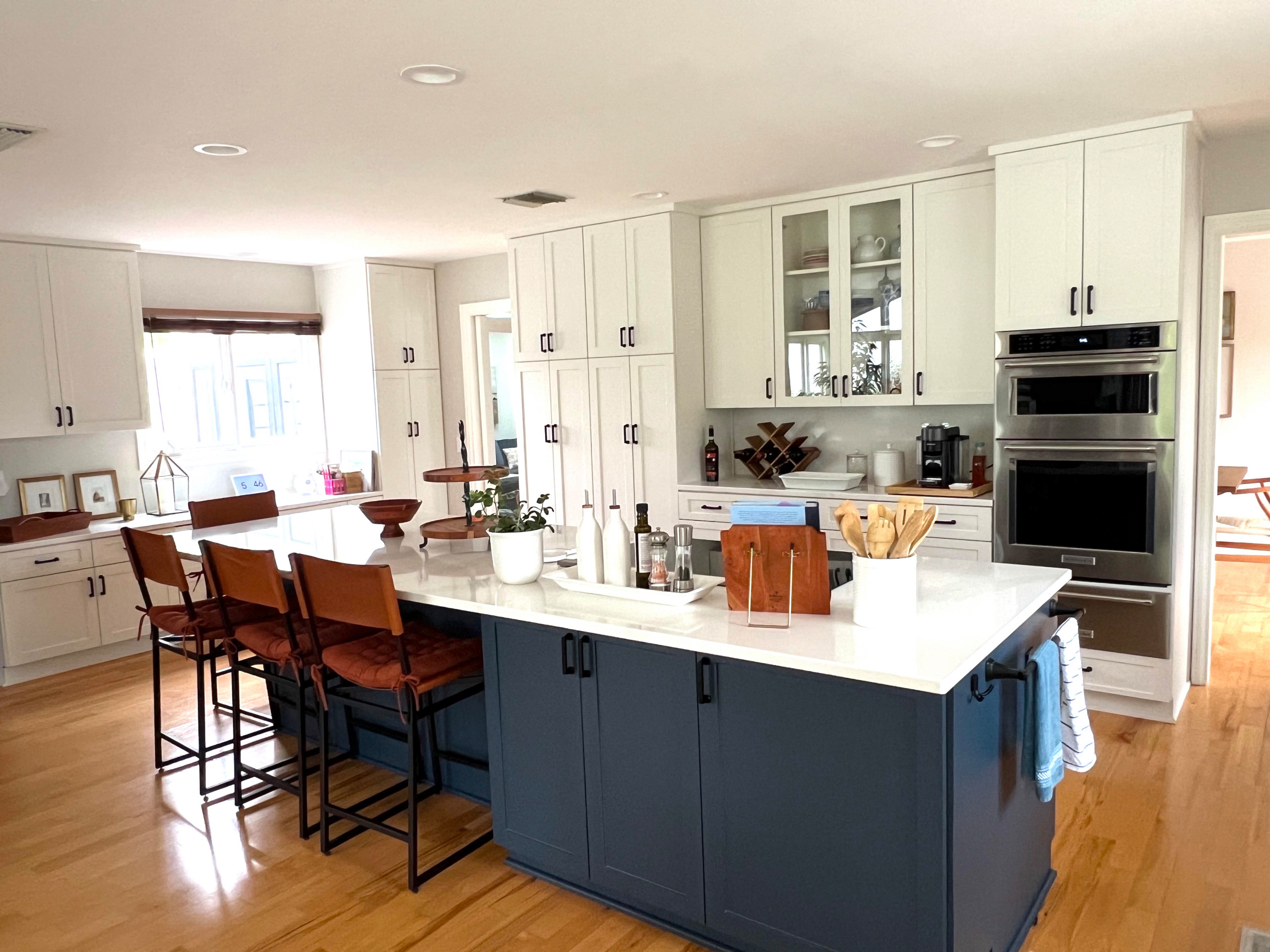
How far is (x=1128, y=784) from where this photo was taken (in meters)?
3.34

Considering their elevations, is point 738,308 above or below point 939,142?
below

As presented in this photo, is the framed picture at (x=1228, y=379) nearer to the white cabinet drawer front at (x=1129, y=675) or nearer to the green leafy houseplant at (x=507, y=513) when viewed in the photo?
the white cabinet drawer front at (x=1129, y=675)

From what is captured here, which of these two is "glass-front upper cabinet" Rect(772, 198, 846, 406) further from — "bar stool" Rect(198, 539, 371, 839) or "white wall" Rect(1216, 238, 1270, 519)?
"white wall" Rect(1216, 238, 1270, 519)

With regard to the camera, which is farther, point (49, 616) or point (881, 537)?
point (49, 616)

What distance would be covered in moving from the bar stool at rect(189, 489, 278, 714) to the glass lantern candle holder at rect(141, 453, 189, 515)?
1.76m

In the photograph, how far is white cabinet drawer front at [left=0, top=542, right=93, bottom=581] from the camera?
4.93 meters

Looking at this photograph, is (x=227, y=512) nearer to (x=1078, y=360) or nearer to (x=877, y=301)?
(x=877, y=301)

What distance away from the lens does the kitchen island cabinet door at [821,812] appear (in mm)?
1990

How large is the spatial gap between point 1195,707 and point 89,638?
562cm

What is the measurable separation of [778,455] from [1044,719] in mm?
3091

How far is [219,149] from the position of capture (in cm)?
351

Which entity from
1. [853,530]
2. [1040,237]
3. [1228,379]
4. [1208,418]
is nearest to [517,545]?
[853,530]

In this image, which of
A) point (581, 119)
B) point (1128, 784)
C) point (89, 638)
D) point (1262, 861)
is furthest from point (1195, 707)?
point (89, 638)

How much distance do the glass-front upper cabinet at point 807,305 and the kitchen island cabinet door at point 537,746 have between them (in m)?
2.70
